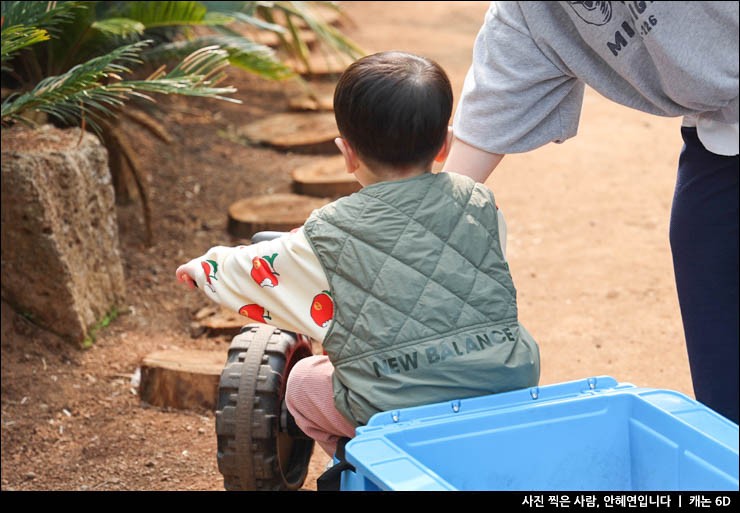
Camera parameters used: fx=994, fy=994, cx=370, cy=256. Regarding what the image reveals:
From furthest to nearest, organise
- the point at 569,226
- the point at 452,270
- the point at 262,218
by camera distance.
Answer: the point at 569,226 < the point at 262,218 < the point at 452,270

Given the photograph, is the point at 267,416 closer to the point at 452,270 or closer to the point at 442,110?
the point at 452,270

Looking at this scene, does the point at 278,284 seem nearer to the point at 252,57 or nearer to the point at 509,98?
the point at 509,98

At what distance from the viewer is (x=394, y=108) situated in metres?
1.74

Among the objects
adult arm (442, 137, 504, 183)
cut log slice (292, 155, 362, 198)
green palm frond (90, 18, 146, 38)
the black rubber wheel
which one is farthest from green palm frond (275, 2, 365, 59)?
adult arm (442, 137, 504, 183)

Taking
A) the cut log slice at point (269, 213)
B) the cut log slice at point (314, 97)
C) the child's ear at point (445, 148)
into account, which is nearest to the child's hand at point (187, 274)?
the child's ear at point (445, 148)

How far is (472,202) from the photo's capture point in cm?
179

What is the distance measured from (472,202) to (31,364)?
6.70 ft

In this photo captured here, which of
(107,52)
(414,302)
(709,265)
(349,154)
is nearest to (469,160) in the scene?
(349,154)

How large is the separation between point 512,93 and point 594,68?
164mm

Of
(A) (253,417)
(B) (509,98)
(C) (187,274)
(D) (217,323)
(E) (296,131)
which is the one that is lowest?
(E) (296,131)

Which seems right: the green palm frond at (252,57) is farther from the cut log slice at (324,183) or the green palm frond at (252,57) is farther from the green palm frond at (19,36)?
the green palm frond at (19,36)

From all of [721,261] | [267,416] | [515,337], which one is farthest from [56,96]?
[721,261]

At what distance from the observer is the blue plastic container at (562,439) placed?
1.53 meters

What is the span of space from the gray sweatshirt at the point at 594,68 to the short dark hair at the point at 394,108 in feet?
0.46
